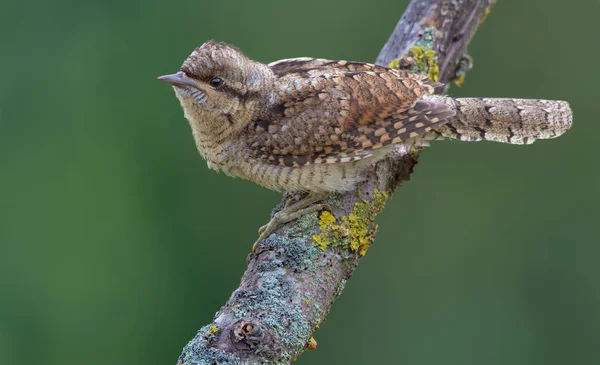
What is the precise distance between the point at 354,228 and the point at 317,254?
0.32 metres

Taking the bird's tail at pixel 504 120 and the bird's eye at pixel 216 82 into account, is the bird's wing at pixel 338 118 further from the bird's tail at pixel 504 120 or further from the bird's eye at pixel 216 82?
the bird's eye at pixel 216 82

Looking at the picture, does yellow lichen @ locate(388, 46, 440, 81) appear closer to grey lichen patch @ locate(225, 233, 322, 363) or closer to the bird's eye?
the bird's eye

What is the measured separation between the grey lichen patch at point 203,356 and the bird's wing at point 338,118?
3.70ft

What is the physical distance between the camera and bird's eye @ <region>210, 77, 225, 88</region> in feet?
10.1

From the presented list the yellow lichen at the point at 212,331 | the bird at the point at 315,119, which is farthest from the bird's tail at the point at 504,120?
the yellow lichen at the point at 212,331

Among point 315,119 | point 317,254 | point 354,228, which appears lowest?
point 317,254

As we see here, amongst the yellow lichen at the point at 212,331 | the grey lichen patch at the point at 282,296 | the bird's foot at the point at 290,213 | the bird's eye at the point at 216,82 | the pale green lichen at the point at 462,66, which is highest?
the pale green lichen at the point at 462,66

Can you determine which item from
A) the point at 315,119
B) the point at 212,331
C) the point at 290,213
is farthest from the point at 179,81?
the point at 212,331

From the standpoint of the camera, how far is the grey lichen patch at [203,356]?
2.19 metres

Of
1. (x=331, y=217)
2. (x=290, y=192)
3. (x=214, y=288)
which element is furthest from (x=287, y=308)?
(x=214, y=288)

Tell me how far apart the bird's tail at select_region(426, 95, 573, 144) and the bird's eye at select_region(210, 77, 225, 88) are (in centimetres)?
99

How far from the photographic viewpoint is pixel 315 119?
312 cm

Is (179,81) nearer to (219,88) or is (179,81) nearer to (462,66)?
(219,88)

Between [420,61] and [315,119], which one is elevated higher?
[420,61]
